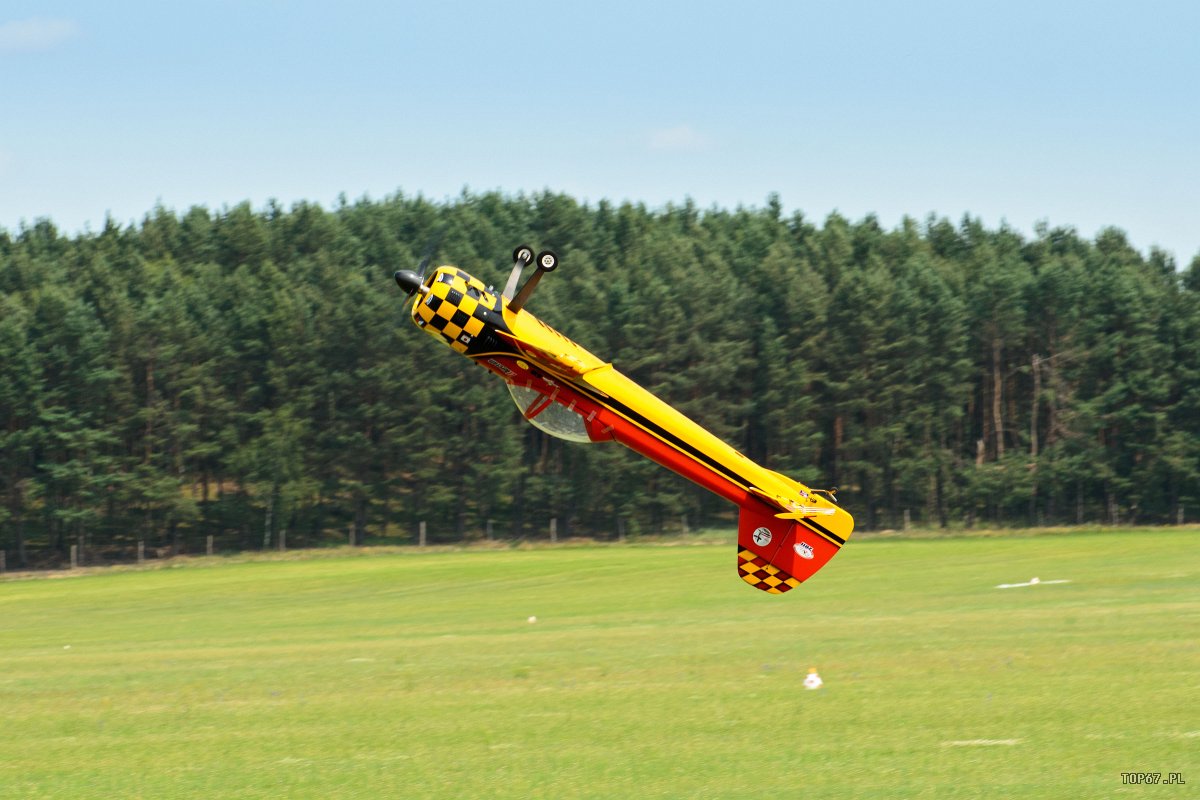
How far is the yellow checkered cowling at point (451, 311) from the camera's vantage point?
1570 centimetres

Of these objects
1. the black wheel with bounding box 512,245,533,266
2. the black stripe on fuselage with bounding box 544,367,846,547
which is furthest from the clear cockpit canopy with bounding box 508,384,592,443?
the black wheel with bounding box 512,245,533,266

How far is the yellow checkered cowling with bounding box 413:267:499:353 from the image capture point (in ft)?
51.5

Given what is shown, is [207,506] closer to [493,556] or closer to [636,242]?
[493,556]

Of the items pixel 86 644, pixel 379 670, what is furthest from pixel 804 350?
pixel 379 670

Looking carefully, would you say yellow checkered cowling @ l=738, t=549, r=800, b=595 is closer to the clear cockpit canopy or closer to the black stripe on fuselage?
the black stripe on fuselage

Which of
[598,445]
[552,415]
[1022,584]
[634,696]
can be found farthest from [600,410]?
[598,445]

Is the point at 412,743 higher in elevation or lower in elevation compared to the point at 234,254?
lower

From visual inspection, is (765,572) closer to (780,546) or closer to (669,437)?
(780,546)

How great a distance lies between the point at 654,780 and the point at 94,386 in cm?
7567

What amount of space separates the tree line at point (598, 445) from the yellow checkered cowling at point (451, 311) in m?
67.8

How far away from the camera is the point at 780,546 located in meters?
17.2

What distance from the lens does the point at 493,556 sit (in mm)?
75375

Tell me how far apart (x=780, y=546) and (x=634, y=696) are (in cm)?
737

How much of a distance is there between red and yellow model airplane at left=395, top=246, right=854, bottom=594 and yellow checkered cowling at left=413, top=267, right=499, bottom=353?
1cm
